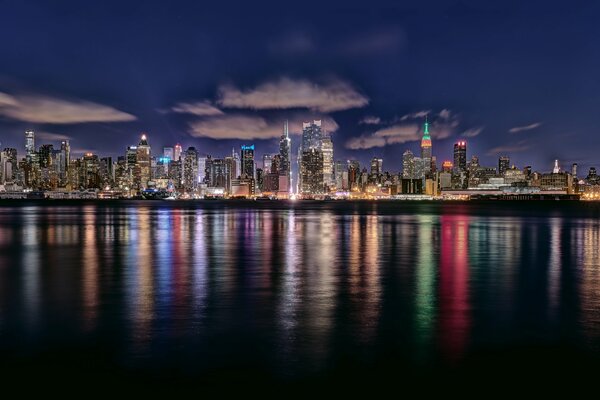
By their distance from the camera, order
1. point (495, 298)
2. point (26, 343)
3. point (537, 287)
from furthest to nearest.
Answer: point (537, 287)
point (495, 298)
point (26, 343)

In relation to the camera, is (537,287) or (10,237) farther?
(10,237)

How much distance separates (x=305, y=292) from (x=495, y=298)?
6514 millimetres

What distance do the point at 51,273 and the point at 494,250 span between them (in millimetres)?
26323

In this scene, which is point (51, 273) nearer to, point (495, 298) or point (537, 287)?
point (495, 298)

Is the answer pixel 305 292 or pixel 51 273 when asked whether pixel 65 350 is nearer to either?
pixel 305 292

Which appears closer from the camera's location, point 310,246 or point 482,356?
point 482,356

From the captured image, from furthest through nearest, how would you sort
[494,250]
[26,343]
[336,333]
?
[494,250], [336,333], [26,343]

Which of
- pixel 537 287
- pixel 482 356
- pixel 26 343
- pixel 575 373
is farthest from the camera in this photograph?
pixel 537 287

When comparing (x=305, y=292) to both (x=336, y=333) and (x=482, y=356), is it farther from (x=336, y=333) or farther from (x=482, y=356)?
(x=482, y=356)

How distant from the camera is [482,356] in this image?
39.5ft

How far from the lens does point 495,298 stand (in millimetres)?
19234

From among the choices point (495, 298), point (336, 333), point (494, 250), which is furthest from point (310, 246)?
point (336, 333)

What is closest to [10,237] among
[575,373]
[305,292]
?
[305,292]

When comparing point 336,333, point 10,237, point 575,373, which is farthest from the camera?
point 10,237
